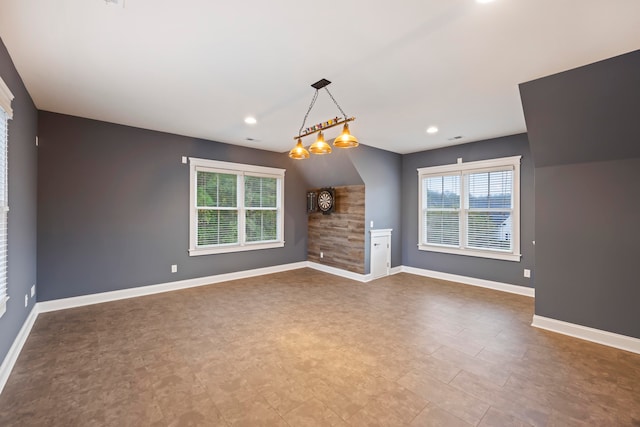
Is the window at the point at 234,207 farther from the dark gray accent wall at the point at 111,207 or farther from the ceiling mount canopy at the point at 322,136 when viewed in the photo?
the ceiling mount canopy at the point at 322,136

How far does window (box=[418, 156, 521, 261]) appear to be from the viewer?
15.8 ft

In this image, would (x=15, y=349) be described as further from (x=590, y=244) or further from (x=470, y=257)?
(x=470, y=257)

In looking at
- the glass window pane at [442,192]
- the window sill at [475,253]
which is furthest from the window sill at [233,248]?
the glass window pane at [442,192]

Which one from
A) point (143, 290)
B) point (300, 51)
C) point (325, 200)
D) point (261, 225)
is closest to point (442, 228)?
point (325, 200)

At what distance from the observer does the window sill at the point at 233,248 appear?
5.12m

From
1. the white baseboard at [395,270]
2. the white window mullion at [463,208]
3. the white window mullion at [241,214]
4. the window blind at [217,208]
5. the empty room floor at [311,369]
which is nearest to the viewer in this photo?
the empty room floor at [311,369]

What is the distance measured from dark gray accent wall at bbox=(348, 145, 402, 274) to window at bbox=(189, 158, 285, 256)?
193cm

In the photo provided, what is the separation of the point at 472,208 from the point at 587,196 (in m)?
2.14

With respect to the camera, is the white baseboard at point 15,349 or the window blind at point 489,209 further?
the window blind at point 489,209

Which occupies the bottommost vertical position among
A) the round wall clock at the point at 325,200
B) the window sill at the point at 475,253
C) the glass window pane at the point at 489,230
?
the window sill at the point at 475,253

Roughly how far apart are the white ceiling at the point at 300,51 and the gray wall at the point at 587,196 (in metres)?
0.38

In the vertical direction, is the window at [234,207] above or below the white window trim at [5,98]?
below

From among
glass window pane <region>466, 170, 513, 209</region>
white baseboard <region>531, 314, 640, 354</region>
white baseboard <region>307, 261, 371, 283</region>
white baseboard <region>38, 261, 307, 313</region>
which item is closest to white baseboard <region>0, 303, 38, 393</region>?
white baseboard <region>38, 261, 307, 313</region>

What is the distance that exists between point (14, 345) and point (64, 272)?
61.5 inches
